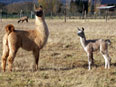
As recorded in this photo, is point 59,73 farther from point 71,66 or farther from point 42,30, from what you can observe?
point 42,30

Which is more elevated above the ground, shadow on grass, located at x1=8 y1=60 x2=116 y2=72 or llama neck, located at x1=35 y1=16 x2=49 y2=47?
llama neck, located at x1=35 y1=16 x2=49 y2=47

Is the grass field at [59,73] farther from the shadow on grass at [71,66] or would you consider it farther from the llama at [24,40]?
the llama at [24,40]

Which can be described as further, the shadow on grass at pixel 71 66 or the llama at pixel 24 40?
the shadow on grass at pixel 71 66

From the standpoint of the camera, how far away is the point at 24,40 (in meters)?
8.23

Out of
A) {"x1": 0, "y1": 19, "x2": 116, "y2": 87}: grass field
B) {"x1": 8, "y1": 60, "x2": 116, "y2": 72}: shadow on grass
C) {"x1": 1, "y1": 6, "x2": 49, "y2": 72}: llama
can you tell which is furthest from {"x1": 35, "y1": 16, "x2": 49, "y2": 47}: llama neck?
{"x1": 0, "y1": 19, "x2": 116, "y2": 87}: grass field

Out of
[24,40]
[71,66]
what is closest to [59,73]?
[71,66]

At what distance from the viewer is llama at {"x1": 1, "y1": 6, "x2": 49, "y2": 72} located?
7965 mm

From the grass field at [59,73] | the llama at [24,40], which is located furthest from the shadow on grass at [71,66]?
the llama at [24,40]

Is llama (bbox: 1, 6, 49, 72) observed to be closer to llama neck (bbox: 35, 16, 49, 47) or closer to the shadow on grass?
llama neck (bbox: 35, 16, 49, 47)

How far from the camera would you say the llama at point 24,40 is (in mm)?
7965

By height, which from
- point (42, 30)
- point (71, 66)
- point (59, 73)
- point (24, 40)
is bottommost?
point (71, 66)

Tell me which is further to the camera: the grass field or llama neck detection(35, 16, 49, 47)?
llama neck detection(35, 16, 49, 47)

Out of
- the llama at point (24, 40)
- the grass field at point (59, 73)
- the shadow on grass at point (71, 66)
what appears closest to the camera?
the grass field at point (59, 73)

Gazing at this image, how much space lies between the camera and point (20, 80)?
6.77m
